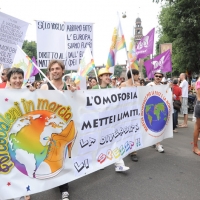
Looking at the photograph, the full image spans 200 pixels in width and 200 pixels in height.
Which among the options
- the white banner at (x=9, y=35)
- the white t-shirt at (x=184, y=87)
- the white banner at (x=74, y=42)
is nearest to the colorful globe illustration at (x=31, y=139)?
the white banner at (x=74, y=42)

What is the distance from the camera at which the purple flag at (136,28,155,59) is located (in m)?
6.57

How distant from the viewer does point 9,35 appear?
4.86 metres

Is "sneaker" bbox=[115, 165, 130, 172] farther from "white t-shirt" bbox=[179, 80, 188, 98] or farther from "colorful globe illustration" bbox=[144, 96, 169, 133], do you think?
"white t-shirt" bbox=[179, 80, 188, 98]

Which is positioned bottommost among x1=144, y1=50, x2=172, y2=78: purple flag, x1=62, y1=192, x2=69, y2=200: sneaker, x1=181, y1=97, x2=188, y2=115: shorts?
x1=62, y1=192, x2=69, y2=200: sneaker

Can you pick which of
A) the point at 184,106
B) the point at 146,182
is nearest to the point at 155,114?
the point at 146,182

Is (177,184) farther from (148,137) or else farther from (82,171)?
(82,171)

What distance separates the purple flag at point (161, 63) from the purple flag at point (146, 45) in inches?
10.8

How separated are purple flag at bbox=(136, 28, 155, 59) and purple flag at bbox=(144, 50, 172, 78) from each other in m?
0.27

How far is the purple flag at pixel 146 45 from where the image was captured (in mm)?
6566

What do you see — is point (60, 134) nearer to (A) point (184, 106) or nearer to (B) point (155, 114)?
(B) point (155, 114)

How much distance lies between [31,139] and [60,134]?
397mm

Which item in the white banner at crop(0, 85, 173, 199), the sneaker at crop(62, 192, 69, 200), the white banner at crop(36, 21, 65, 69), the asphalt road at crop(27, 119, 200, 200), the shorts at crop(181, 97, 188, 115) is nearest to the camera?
the white banner at crop(0, 85, 173, 199)

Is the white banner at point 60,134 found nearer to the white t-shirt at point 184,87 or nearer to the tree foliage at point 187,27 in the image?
the white t-shirt at point 184,87

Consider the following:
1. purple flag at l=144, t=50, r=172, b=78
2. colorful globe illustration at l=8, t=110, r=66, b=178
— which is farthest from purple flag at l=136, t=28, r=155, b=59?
colorful globe illustration at l=8, t=110, r=66, b=178
